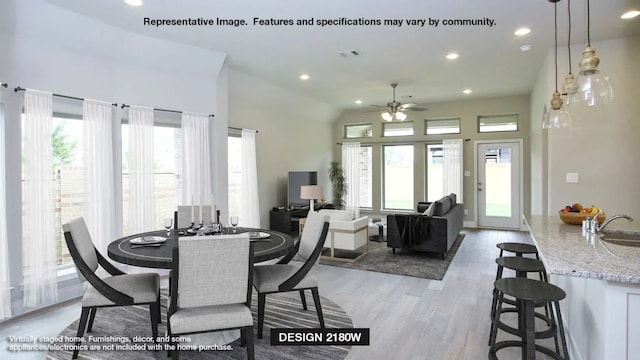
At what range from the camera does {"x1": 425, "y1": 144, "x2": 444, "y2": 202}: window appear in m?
8.60

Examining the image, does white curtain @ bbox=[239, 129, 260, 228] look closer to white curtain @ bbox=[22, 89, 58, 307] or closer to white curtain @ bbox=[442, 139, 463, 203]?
white curtain @ bbox=[22, 89, 58, 307]

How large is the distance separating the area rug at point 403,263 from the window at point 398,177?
10.6ft

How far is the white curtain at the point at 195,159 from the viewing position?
15.3 ft

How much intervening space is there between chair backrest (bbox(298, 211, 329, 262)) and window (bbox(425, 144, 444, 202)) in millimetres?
5995

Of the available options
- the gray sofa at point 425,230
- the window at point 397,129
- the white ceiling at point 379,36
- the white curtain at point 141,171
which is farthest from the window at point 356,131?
the white curtain at point 141,171

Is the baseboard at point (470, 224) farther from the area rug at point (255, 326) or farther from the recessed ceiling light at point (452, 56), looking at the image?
the area rug at point (255, 326)

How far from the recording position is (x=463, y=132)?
27.2 feet

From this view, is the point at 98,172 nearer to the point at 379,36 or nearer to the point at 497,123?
the point at 379,36

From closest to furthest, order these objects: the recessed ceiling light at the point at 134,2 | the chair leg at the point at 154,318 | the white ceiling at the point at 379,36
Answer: the chair leg at the point at 154,318, the recessed ceiling light at the point at 134,2, the white ceiling at the point at 379,36

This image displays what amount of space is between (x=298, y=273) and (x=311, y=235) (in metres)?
0.51

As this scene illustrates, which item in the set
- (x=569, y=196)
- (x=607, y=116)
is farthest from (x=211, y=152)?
(x=607, y=116)

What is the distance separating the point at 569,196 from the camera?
15.1ft

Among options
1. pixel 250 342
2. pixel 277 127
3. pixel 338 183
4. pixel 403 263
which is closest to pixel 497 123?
pixel 338 183

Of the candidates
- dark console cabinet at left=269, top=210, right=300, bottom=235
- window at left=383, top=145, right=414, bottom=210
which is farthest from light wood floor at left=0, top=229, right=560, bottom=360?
window at left=383, top=145, right=414, bottom=210
